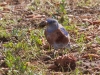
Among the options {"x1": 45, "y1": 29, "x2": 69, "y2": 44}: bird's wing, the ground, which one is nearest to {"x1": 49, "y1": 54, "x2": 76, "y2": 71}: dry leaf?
the ground

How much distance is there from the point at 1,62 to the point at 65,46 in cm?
80

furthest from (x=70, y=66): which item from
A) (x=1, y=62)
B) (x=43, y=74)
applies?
(x=1, y=62)

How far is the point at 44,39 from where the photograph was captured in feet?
20.1

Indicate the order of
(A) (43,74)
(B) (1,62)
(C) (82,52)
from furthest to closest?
(C) (82,52) → (B) (1,62) → (A) (43,74)

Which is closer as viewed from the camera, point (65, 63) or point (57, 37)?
point (65, 63)

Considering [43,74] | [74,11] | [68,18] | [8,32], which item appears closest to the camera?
[43,74]

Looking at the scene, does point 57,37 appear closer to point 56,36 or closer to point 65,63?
point 56,36

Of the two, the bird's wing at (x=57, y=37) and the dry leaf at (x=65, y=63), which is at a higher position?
the bird's wing at (x=57, y=37)

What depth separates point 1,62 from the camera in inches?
206

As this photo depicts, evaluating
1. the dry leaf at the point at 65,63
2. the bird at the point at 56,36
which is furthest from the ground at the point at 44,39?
the bird at the point at 56,36

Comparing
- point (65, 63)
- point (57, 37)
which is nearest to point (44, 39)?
point (57, 37)

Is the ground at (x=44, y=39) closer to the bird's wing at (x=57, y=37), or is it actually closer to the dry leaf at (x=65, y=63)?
the dry leaf at (x=65, y=63)

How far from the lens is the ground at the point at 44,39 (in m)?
4.90

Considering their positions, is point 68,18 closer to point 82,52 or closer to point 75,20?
point 75,20
